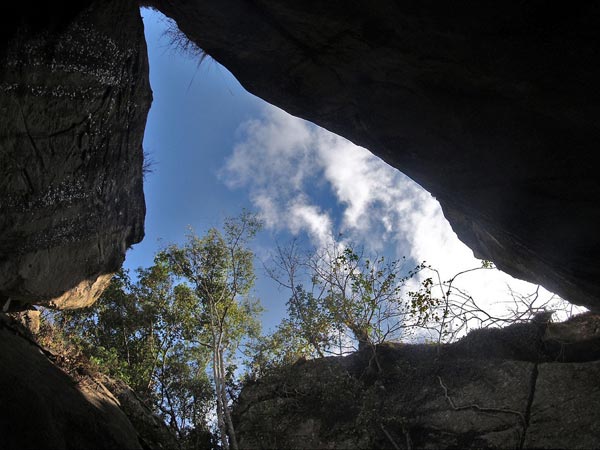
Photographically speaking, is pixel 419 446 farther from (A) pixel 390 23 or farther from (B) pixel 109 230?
(A) pixel 390 23

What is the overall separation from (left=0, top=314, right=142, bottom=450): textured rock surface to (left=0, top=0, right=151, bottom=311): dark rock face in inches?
38.9

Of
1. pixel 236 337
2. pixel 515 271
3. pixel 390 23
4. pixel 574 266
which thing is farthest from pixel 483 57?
pixel 236 337

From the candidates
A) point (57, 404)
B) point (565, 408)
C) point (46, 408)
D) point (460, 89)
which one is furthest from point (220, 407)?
point (460, 89)

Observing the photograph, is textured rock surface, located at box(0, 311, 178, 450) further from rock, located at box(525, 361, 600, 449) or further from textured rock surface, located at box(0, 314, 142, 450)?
Answer: rock, located at box(525, 361, 600, 449)

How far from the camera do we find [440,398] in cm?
1455

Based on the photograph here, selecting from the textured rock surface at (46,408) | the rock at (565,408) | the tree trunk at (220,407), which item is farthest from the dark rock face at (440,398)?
the textured rock surface at (46,408)

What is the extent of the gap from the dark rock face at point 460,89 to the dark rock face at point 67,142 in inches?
59.5

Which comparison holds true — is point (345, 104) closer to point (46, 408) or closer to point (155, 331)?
point (46, 408)

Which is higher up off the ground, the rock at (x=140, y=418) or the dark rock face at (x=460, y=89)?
the dark rock face at (x=460, y=89)

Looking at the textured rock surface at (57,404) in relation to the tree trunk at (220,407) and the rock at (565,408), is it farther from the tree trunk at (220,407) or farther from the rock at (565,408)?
the rock at (565,408)

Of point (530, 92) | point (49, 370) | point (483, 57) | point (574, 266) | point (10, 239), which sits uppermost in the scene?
point (483, 57)

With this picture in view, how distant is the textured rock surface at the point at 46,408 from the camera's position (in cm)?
566

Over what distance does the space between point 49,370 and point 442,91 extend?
8.64 meters

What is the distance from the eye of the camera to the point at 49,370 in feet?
25.4
